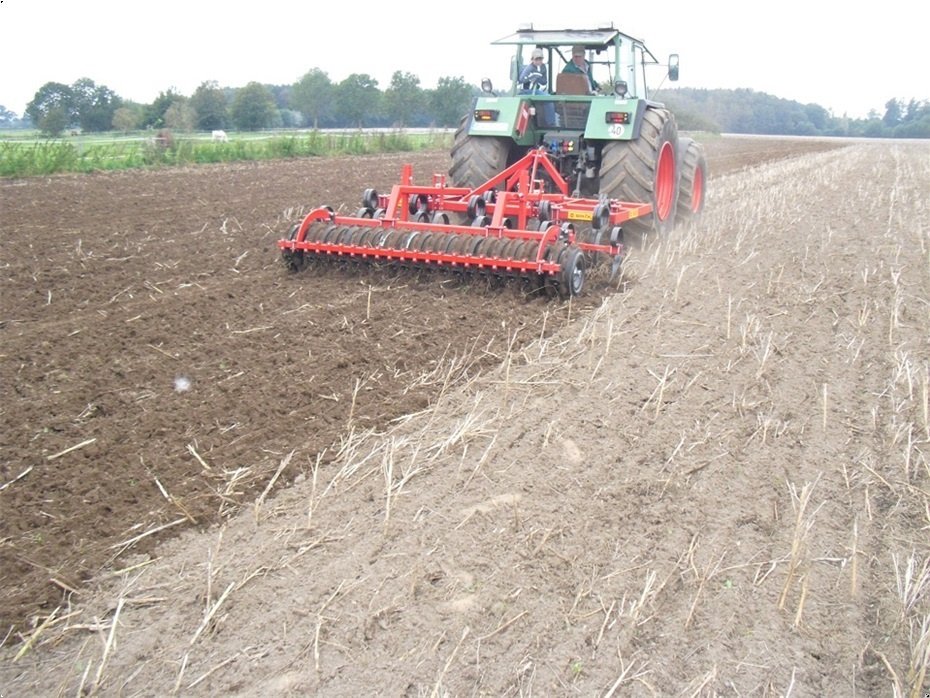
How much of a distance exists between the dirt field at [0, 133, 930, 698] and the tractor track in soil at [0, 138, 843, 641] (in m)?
0.02

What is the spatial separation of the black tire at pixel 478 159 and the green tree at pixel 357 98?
34.7 m

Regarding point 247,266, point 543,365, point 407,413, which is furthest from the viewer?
point 247,266

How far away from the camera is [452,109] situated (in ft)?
113

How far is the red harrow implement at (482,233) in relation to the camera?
5.86 meters

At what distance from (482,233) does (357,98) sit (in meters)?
38.0

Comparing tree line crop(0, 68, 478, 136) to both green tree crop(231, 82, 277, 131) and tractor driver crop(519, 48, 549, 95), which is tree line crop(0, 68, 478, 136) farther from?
tractor driver crop(519, 48, 549, 95)

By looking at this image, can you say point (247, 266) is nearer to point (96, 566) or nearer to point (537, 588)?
point (96, 566)

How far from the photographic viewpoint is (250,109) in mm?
30984

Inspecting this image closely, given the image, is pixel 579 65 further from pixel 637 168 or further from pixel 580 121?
pixel 637 168

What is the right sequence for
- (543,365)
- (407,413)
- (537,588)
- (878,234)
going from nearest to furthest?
(537,588) < (407,413) < (543,365) < (878,234)

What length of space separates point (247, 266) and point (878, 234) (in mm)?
6229

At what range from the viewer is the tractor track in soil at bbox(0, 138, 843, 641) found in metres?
3.06

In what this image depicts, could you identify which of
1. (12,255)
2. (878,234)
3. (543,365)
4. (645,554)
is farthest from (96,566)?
(878,234)

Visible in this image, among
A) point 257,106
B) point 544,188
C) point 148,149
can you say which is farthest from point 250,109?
point 544,188
